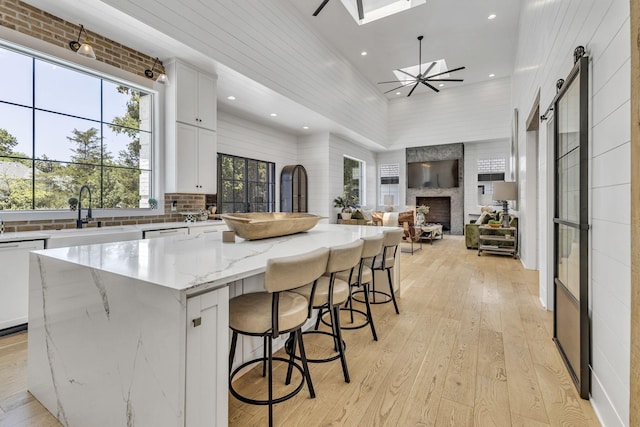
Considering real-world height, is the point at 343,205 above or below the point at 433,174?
below

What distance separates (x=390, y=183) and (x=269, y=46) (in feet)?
23.6

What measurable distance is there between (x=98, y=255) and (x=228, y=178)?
5035mm

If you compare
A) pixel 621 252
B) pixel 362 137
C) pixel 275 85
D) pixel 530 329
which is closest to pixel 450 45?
pixel 362 137

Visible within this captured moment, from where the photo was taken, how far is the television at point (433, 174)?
403 inches

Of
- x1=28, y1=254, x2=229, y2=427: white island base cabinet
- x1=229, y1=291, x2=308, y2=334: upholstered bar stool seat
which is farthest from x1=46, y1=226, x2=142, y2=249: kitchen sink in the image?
x1=229, y1=291, x2=308, y2=334: upholstered bar stool seat

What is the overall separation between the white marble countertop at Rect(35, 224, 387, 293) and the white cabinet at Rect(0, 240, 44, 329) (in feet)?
4.28

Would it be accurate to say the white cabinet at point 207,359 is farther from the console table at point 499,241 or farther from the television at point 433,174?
the television at point 433,174

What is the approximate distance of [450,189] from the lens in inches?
407

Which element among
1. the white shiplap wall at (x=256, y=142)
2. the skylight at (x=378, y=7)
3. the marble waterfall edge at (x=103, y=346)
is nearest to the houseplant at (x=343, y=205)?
the white shiplap wall at (x=256, y=142)

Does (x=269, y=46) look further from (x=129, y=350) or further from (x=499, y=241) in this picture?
(x=499, y=241)

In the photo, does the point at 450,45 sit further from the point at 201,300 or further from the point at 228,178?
the point at 201,300

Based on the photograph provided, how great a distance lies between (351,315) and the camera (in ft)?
9.11

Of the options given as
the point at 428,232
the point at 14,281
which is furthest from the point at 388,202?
the point at 14,281

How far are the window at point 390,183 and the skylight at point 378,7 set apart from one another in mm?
5713
